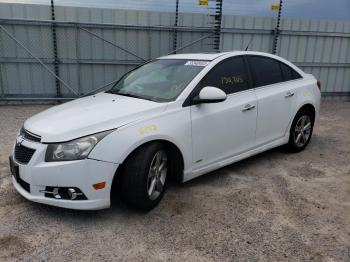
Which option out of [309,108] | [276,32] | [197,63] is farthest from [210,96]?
[276,32]

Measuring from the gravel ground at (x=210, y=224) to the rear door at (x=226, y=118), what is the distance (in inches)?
17.4

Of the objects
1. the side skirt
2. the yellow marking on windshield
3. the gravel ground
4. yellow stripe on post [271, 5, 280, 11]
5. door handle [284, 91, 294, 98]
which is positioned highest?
yellow stripe on post [271, 5, 280, 11]

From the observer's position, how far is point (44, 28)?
28.0 ft

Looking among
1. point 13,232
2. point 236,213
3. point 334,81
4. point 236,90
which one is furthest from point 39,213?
point 334,81

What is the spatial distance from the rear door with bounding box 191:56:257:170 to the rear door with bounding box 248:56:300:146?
0.16 meters

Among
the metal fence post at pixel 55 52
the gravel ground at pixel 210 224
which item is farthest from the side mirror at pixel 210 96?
the metal fence post at pixel 55 52

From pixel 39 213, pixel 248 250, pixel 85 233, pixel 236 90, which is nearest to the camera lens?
pixel 248 250

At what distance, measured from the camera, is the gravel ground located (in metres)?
2.78

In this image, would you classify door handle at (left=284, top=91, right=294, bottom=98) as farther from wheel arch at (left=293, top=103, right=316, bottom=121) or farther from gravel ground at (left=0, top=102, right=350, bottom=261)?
gravel ground at (left=0, top=102, right=350, bottom=261)

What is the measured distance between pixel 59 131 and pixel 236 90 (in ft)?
7.13

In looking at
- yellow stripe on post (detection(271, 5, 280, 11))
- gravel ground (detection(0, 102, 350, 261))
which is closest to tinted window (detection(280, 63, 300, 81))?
gravel ground (detection(0, 102, 350, 261))

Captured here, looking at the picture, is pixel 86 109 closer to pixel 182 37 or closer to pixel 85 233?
pixel 85 233

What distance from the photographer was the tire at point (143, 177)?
10.2ft

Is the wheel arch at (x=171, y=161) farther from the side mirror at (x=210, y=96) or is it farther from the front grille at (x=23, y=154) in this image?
the front grille at (x=23, y=154)
